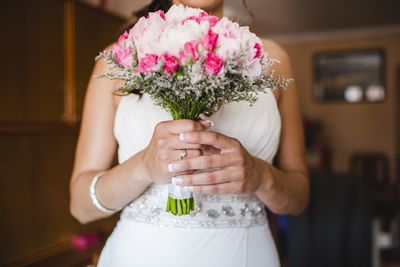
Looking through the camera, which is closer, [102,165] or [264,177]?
[264,177]

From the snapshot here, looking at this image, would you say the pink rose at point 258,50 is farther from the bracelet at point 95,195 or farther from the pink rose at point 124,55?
the bracelet at point 95,195

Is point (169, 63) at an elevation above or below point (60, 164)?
above

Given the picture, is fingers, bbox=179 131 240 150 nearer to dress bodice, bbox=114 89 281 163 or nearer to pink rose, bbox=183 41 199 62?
pink rose, bbox=183 41 199 62

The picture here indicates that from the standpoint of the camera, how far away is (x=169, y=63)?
77cm

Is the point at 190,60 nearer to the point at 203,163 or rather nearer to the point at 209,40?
the point at 209,40

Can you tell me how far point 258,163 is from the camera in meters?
1.00

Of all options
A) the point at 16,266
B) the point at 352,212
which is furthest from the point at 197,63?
the point at 352,212

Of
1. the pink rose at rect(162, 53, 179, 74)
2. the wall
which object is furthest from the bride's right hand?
the wall

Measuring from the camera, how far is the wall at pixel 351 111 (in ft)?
23.8

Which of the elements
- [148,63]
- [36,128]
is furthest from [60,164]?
[148,63]

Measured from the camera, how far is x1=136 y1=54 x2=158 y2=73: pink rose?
779mm

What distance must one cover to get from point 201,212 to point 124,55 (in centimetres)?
47

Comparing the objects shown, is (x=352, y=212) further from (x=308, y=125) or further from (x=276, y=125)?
(x=308, y=125)

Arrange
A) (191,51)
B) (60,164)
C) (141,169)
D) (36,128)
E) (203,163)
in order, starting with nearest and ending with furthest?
(191,51)
(203,163)
(141,169)
(36,128)
(60,164)
